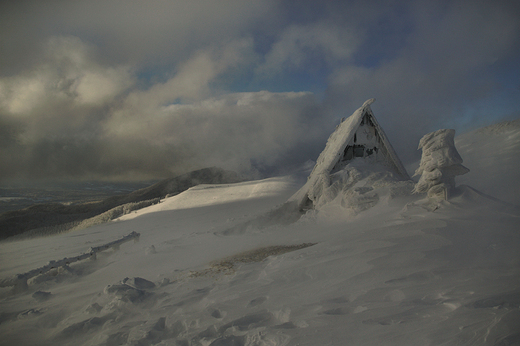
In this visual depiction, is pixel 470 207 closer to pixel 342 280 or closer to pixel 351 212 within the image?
pixel 351 212

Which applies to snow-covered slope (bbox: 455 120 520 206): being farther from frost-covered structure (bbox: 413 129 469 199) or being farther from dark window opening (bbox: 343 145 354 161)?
dark window opening (bbox: 343 145 354 161)

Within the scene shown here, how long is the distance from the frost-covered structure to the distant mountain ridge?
10.1 metres

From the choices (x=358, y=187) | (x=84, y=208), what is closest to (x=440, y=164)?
(x=358, y=187)

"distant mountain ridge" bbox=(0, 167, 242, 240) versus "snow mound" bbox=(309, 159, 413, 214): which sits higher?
"distant mountain ridge" bbox=(0, 167, 242, 240)

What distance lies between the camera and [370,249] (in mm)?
3314

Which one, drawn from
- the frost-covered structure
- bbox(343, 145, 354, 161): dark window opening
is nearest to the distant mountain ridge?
bbox(343, 145, 354, 161): dark window opening

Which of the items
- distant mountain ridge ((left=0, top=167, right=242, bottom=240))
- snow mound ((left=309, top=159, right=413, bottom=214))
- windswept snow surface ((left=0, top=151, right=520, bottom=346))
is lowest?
windswept snow surface ((left=0, top=151, right=520, bottom=346))

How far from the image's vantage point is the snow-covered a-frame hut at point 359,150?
8336 millimetres

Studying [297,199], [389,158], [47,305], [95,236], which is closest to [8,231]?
[95,236]

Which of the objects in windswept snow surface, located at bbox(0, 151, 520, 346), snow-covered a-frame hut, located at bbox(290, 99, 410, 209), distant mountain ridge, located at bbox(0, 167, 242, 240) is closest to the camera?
windswept snow surface, located at bbox(0, 151, 520, 346)

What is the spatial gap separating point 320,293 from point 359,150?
7.30m

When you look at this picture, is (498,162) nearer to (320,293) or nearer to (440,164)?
(440,164)

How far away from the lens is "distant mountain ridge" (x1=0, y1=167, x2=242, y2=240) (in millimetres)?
7582

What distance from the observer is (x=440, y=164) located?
467cm
